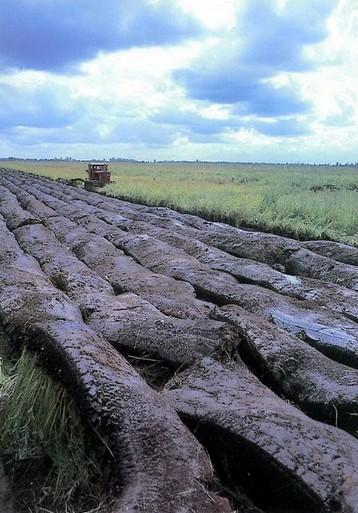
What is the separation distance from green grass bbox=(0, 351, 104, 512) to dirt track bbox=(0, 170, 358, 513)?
3.7 inches

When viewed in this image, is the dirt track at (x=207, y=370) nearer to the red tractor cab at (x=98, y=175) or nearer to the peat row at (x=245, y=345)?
the peat row at (x=245, y=345)

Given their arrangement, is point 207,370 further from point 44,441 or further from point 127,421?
point 44,441

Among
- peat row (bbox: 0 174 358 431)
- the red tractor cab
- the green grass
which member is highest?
peat row (bbox: 0 174 358 431)

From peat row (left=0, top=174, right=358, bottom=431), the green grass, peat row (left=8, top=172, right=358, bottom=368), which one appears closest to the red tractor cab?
peat row (left=8, top=172, right=358, bottom=368)

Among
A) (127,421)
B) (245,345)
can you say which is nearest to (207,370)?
(245,345)

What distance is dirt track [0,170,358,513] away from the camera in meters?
1.64

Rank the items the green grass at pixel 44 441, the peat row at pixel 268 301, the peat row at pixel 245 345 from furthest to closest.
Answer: the peat row at pixel 268 301 → the peat row at pixel 245 345 → the green grass at pixel 44 441

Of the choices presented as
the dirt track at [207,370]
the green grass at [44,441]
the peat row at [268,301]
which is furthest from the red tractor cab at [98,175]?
the green grass at [44,441]

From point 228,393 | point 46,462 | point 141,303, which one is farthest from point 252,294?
point 46,462

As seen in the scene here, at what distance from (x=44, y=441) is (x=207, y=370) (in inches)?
30.0

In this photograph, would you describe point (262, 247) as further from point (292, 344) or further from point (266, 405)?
point (266, 405)

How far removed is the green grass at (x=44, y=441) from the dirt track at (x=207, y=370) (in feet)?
0.30

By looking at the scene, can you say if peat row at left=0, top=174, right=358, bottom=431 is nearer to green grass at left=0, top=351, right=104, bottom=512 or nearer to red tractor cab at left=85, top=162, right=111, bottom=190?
green grass at left=0, top=351, right=104, bottom=512

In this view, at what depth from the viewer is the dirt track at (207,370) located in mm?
1641
